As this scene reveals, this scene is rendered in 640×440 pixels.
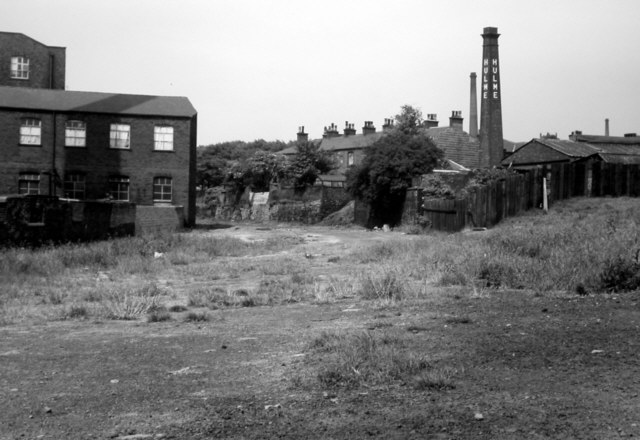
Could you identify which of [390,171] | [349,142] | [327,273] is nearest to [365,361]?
[327,273]

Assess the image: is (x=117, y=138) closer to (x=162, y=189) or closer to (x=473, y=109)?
(x=162, y=189)

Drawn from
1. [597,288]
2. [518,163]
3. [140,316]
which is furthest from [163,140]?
[597,288]

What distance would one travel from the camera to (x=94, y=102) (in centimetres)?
4353

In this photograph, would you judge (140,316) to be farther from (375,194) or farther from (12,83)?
(12,83)

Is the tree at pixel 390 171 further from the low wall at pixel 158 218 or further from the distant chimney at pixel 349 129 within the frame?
the distant chimney at pixel 349 129

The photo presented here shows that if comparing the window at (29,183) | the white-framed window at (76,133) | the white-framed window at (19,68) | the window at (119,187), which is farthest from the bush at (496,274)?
the white-framed window at (19,68)

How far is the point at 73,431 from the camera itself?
539 centimetres

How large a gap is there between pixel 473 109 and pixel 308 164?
21.4 m

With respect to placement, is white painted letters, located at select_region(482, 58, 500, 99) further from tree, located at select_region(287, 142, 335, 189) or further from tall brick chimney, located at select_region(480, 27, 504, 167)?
tree, located at select_region(287, 142, 335, 189)

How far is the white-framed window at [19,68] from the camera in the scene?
4794 cm

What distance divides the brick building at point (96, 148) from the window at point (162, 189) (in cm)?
6

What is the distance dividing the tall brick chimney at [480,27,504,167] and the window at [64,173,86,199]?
31718 mm

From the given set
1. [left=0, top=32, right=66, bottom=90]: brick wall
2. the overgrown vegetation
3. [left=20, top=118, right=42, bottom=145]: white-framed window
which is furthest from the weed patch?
[left=0, top=32, right=66, bottom=90]: brick wall

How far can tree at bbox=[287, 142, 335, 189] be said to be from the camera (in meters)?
63.6
